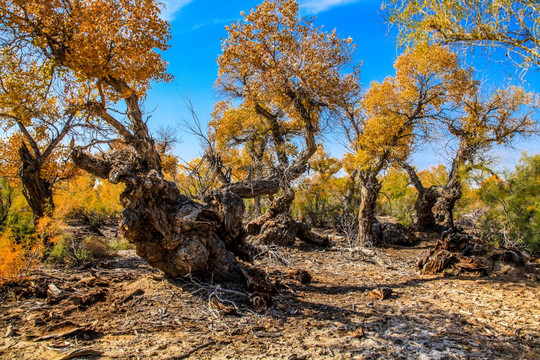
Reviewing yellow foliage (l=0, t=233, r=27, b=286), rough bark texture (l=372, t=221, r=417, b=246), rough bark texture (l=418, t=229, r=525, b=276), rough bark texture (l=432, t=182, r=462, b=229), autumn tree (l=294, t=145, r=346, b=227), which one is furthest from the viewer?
autumn tree (l=294, t=145, r=346, b=227)

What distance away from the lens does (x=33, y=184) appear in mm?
7477

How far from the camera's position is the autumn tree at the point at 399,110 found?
412 inches

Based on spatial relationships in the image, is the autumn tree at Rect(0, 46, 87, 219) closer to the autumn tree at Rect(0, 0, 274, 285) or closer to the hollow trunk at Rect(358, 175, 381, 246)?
the autumn tree at Rect(0, 0, 274, 285)

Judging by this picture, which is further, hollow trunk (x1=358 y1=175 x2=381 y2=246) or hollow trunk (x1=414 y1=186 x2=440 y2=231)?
hollow trunk (x1=414 y1=186 x2=440 y2=231)

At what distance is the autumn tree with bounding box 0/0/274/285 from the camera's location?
4875mm

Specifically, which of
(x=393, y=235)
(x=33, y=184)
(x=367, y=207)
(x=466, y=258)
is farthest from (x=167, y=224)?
(x=393, y=235)

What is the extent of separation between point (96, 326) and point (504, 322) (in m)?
4.87

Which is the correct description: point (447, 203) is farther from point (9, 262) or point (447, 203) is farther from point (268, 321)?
point (9, 262)

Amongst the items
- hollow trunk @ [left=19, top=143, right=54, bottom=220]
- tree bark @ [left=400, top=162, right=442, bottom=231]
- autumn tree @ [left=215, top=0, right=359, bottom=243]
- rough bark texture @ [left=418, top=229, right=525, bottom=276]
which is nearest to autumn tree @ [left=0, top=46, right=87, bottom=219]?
hollow trunk @ [left=19, top=143, right=54, bottom=220]

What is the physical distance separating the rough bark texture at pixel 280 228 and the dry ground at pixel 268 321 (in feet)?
13.6

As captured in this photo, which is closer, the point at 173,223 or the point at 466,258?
the point at 173,223

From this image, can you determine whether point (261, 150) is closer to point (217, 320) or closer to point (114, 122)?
point (114, 122)

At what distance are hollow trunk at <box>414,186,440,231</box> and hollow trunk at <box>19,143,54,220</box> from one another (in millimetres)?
12697

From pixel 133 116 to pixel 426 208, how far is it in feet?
38.8
